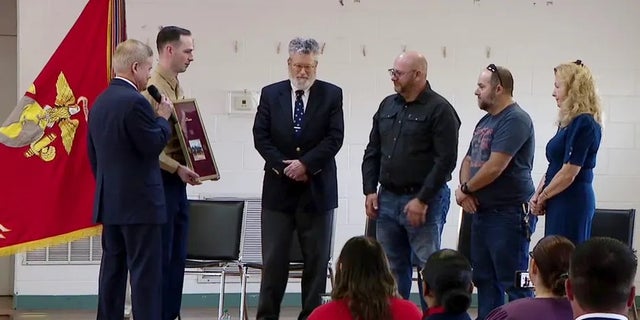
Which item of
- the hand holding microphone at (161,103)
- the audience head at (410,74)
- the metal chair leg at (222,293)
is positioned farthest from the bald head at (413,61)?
the metal chair leg at (222,293)

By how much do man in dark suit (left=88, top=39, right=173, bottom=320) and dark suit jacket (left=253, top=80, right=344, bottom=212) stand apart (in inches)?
26.1

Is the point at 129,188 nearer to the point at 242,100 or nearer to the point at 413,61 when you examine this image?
the point at 413,61

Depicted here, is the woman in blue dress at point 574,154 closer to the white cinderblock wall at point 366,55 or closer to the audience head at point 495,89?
the audience head at point 495,89

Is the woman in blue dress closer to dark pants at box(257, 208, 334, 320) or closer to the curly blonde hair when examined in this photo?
the curly blonde hair

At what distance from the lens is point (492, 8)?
6473 millimetres

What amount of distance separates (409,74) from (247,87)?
2062mm

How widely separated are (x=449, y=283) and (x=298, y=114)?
2054 millimetres

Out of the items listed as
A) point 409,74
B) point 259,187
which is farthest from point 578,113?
point 259,187

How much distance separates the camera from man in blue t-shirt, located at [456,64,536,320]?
4207 mm

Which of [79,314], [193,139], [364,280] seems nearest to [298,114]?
[193,139]

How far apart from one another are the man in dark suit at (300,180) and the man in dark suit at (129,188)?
658 millimetres

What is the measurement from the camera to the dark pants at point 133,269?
4.03 m

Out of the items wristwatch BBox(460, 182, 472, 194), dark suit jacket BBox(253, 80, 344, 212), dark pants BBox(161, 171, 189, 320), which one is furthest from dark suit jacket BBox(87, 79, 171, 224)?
wristwatch BBox(460, 182, 472, 194)

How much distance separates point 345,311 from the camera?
8.73 ft
